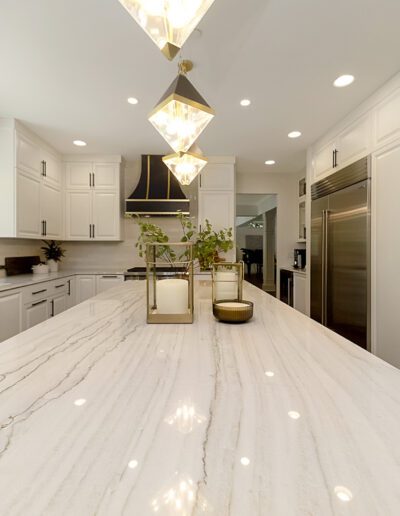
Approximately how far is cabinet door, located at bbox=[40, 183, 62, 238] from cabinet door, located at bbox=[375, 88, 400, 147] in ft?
12.2

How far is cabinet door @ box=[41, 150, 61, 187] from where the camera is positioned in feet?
11.8

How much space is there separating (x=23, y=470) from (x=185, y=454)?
216mm

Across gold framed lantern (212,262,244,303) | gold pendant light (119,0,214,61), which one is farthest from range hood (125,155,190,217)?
gold pendant light (119,0,214,61)

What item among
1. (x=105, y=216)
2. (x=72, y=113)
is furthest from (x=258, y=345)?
(x=105, y=216)

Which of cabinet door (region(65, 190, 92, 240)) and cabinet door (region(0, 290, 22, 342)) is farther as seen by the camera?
cabinet door (region(65, 190, 92, 240))

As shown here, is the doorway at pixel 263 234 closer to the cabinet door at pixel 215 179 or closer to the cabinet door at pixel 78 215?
the cabinet door at pixel 215 179

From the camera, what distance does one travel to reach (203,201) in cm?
413

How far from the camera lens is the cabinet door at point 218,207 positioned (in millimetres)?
4133

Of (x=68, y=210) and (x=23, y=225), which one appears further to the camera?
(x=68, y=210)

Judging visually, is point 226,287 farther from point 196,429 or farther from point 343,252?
point 343,252

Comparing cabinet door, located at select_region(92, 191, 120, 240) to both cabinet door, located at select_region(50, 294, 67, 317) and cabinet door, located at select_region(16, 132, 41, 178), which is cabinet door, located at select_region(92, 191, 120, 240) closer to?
cabinet door, located at select_region(16, 132, 41, 178)

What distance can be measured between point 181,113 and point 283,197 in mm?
3838

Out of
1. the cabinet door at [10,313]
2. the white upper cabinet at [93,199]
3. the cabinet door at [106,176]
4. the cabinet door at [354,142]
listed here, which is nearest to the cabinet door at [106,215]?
the white upper cabinet at [93,199]

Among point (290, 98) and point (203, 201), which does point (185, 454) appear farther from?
point (203, 201)
